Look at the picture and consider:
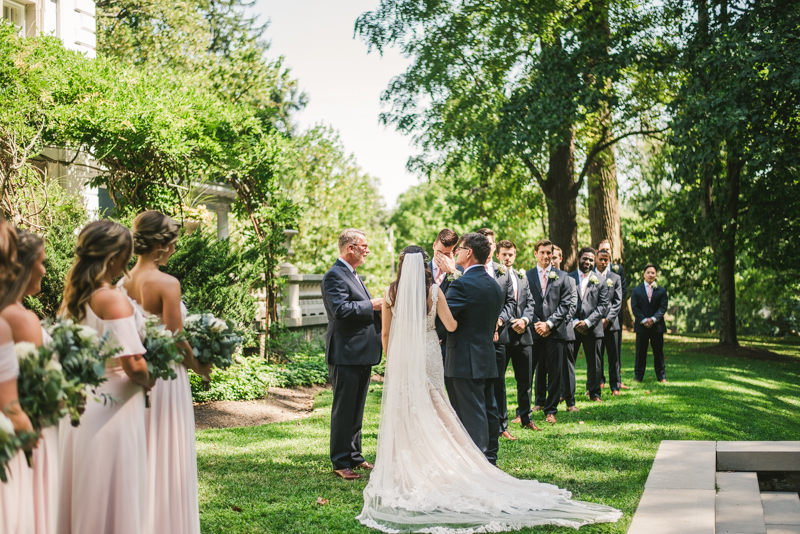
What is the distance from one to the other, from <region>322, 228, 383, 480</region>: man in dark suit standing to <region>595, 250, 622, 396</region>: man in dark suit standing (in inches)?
238

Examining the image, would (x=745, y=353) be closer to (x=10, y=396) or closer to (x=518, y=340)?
(x=518, y=340)

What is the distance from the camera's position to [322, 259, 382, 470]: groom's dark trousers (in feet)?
21.8

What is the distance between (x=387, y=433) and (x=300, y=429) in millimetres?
3479

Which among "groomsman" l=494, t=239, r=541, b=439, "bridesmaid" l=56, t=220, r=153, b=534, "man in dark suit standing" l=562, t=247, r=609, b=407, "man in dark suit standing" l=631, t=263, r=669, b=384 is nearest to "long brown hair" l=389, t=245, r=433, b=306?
"groomsman" l=494, t=239, r=541, b=439

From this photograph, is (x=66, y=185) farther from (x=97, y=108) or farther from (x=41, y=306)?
(x=41, y=306)

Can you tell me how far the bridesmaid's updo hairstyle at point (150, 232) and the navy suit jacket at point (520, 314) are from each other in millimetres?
4814

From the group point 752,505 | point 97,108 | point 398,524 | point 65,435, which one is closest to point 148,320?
point 65,435

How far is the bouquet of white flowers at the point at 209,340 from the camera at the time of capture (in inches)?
168

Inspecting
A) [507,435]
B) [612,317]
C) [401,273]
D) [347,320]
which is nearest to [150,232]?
[401,273]

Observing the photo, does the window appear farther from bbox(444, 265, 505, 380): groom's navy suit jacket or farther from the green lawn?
bbox(444, 265, 505, 380): groom's navy suit jacket

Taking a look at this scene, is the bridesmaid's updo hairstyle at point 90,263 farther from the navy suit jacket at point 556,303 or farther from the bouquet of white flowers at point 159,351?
the navy suit jacket at point 556,303

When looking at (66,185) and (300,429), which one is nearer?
(300,429)

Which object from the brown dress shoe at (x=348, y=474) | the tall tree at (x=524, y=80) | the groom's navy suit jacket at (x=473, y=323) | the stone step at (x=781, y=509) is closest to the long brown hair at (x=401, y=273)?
the groom's navy suit jacket at (x=473, y=323)

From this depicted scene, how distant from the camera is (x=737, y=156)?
53.2ft
